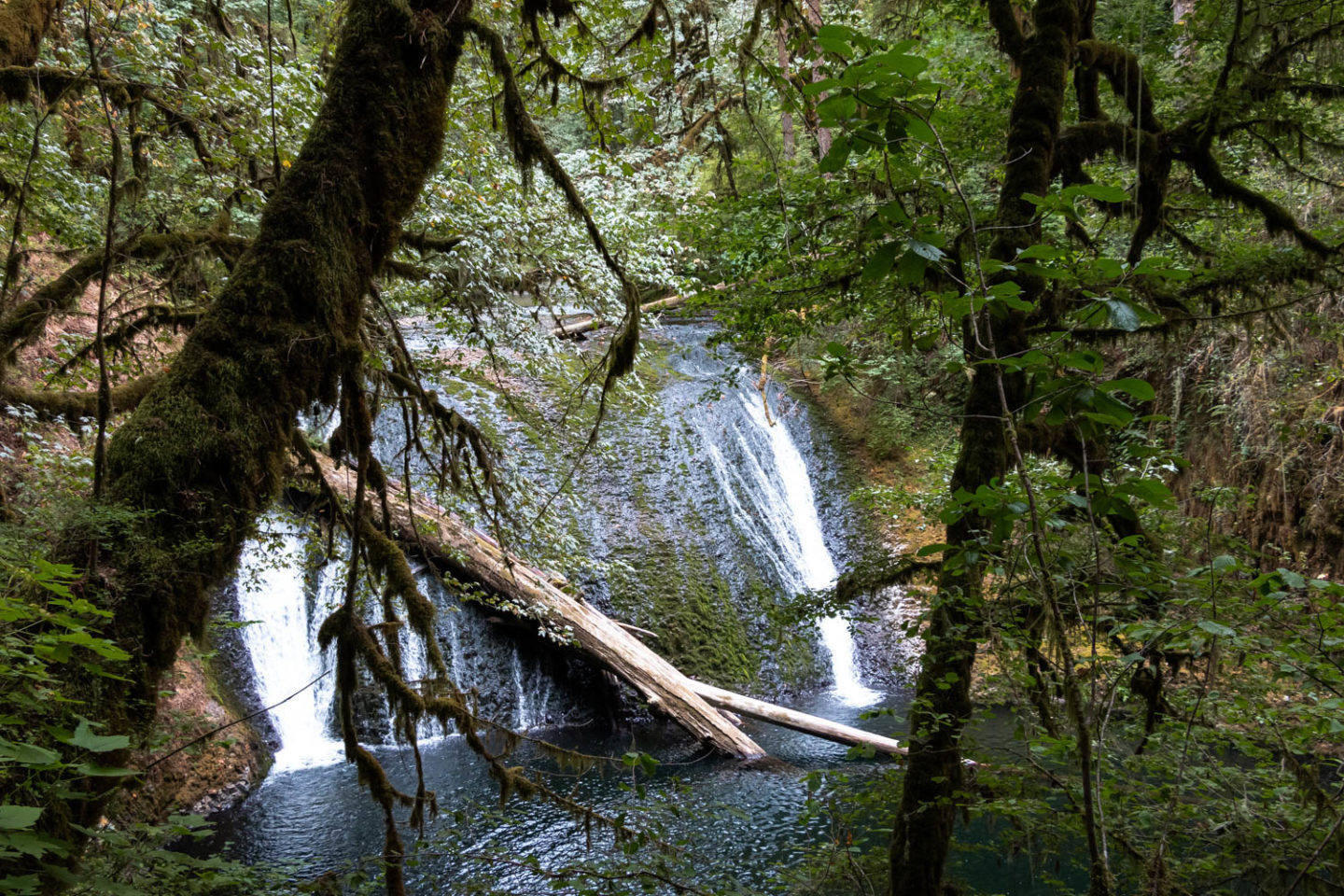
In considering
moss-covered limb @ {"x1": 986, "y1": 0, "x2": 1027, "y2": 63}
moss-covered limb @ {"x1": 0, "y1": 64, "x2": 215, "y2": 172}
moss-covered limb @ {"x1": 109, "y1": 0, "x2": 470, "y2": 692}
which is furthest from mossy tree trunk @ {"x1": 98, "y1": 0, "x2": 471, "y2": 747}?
moss-covered limb @ {"x1": 986, "y1": 0, "x2": 1027, "y2": 63}

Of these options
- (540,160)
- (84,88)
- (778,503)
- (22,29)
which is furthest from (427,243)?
(778,503)

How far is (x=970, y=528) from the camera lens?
3.15 metres

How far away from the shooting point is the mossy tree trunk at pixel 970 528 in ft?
10.3

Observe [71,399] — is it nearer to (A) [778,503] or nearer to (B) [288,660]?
(B) [288,660]

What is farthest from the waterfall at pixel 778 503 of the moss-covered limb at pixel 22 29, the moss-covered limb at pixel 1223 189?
the moss-covered limb at pixel 22 29

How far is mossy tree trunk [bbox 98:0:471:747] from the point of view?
2430 mm

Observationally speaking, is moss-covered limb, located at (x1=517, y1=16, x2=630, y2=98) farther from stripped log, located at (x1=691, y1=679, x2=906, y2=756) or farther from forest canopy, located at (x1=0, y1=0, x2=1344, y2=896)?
stripped log, located at (x1=691, y1=679, x2=906, y2=756)

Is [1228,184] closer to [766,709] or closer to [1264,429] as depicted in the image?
[1264,429]

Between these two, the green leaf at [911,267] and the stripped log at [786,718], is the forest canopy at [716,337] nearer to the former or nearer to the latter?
the green leaf at [911,267]

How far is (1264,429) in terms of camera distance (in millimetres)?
9383

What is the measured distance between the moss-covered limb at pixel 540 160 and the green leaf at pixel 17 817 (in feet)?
7.35

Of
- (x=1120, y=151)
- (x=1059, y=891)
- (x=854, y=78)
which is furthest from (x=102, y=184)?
(x=1059, y=891)

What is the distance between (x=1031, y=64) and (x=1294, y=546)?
833 cm

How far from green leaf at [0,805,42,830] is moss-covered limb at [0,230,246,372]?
13.6 feet
